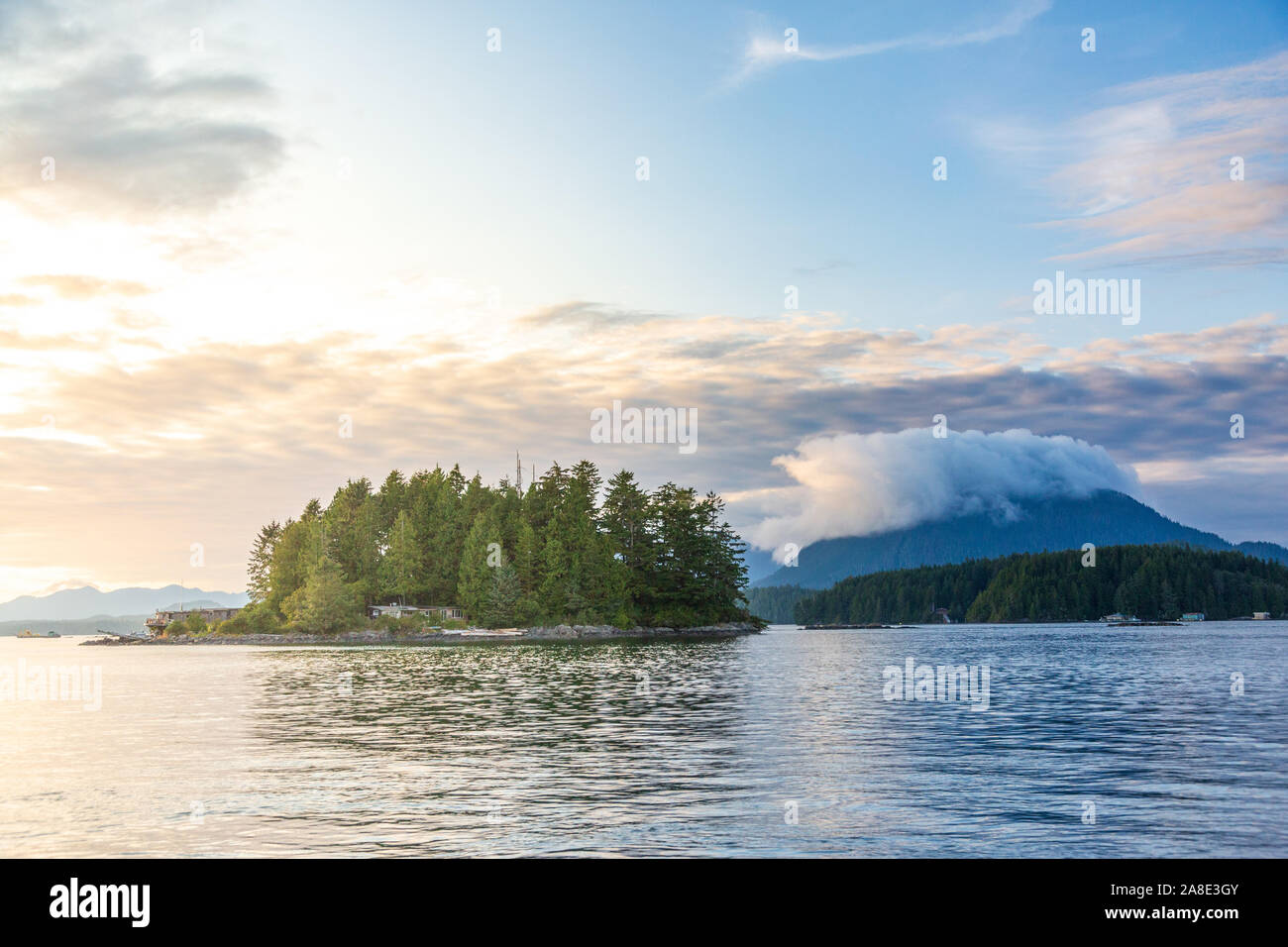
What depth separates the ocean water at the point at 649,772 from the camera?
24031 mm

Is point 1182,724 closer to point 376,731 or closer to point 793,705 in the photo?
point 793,705

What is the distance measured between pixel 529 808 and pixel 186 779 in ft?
48.0

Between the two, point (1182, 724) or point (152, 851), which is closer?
point (152, 851)

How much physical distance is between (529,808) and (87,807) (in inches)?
536

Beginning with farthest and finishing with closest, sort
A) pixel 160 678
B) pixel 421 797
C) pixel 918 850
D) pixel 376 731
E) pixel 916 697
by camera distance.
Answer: pixel 160 678 < pixel 916 697 < pixel 376 731 < pixel 421 797 < pixel 918 850

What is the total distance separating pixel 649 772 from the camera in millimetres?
34500

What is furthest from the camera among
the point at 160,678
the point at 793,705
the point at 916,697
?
the point at 160,678

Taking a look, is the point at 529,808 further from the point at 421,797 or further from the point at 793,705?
the point at 793,705

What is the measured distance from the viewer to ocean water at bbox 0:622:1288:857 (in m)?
24.0

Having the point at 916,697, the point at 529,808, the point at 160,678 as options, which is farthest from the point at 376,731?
the point at 160,678

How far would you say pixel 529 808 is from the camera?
2773 cm

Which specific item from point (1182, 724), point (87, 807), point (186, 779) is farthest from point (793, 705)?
point (87, 807)
